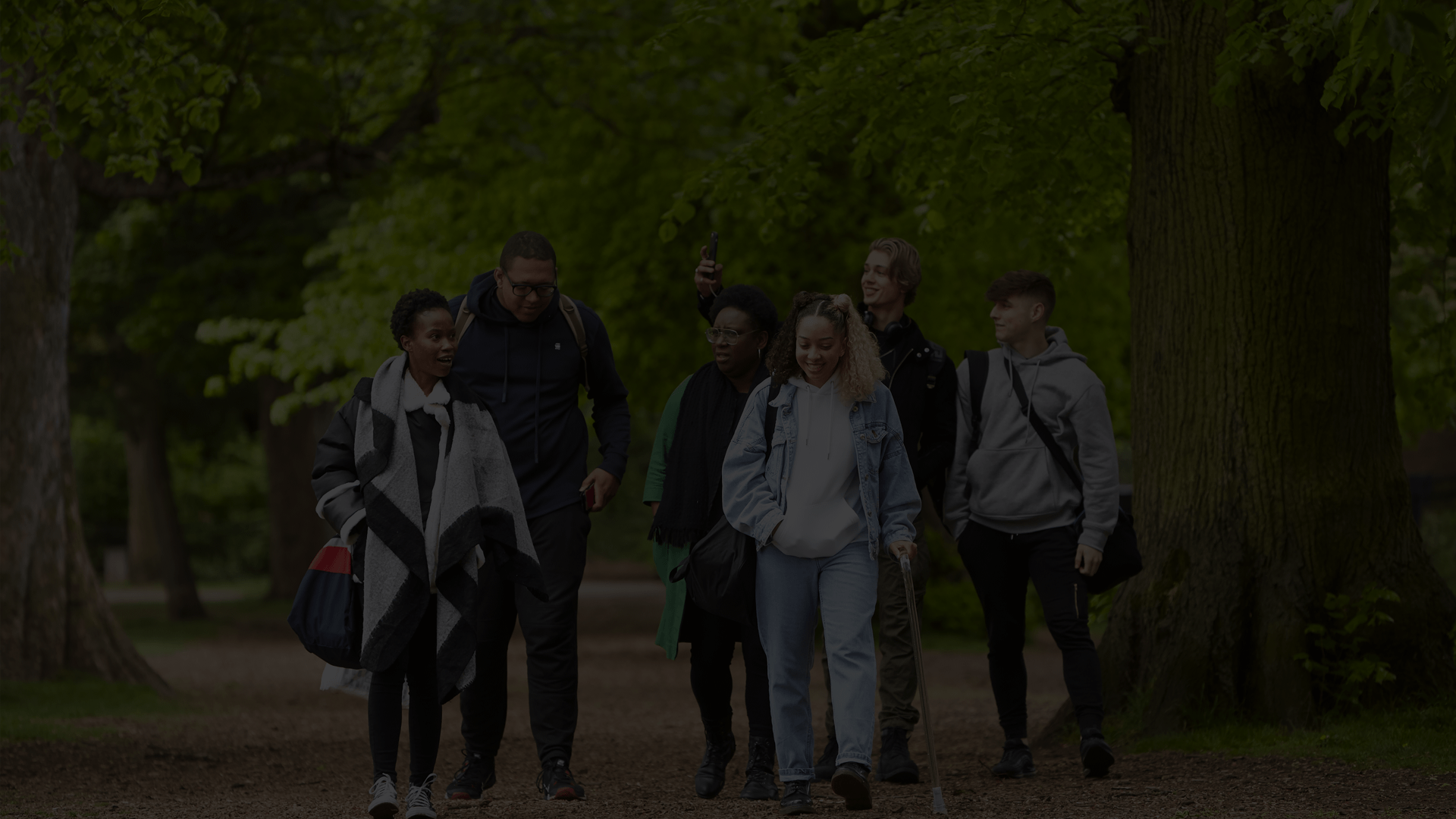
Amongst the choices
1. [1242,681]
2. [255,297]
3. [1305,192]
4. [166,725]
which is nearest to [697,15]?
[1305,192]

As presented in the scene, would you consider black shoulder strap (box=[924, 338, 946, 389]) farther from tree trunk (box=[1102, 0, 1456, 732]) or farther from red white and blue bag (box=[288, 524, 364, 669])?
red white and blue bag (box=[288, 524, 364, 669])

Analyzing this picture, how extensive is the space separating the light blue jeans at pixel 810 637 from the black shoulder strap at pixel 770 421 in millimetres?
334

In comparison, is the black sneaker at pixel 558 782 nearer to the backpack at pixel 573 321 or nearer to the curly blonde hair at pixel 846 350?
the backpack at pixel 573 321

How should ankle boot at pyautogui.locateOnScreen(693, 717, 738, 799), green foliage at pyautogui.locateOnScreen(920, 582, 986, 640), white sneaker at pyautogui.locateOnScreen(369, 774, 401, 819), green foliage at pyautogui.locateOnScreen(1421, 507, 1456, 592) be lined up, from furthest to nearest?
1. green foliage at pyautogui.locateOnScreen(1421, 507, 1456, 592)
2. green foliage at pyautogui.locateOnScreen(920, 582, 986, 640)
3. ankle boot at pyautogui.locateOnScreen(693, 717, 738, 799)
4. white sneaker at pyautogui.locateOnScreen(369, 774, 401, 819)

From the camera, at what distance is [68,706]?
34.3 feet

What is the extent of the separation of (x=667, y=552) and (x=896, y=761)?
132cm

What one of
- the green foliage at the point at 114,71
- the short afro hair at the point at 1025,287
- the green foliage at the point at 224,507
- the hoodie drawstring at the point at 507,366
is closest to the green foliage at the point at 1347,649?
the short afro hair at the point at 1025,287

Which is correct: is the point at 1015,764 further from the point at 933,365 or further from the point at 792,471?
the point at 792,471

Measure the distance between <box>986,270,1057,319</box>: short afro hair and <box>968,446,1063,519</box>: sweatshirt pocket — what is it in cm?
59

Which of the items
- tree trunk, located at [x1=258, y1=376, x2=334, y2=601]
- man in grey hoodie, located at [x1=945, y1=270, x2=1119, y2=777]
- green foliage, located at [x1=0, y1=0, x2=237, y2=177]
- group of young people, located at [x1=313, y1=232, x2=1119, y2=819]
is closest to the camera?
group of young people, located at [x1=313, y1=232, x2=1119, y2=819]

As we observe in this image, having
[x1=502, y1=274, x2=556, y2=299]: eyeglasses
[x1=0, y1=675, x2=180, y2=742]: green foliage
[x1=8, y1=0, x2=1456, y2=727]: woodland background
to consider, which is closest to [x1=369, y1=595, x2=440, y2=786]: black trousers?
[x1=502, y1=274, x2=556, y2=299]: eyeglasses

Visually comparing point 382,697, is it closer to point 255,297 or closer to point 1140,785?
point 1140,785

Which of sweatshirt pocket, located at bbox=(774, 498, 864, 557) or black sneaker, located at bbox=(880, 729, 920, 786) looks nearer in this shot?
sweatshirt pocket, located at bbox=(774, 498, 864, 557)

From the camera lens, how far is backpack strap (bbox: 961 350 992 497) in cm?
640
